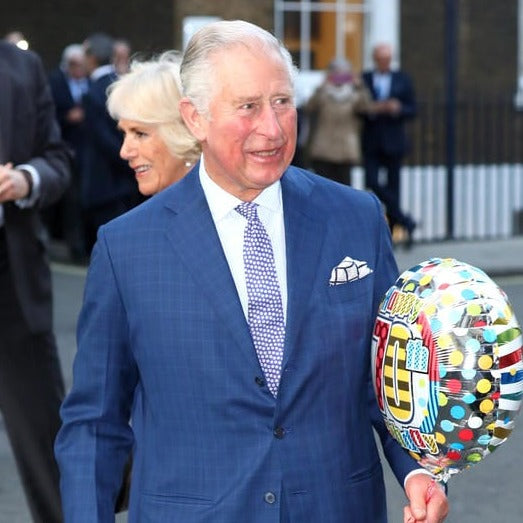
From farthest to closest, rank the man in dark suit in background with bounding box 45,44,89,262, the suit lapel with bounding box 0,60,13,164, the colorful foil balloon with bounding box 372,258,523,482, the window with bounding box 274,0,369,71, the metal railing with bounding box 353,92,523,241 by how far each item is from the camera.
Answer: the window with bounding box 274,0,369,71 < the metal railing with bounding box 353,92,523,241 < the man in dark suit in background with bounding box 45,44,89,262 < the suit lapel with bounding box 0,60,13,164 < the colorful foil balloon with bounding box 372,258,523,482

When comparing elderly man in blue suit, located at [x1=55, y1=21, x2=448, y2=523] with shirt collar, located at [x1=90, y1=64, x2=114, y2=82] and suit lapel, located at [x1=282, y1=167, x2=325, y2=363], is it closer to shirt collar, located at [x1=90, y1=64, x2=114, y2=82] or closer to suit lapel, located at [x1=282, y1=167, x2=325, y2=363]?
suit lapel, located at [x1=282, y1=167, x2=325, y2=363]

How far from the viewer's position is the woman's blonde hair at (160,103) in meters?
4.23

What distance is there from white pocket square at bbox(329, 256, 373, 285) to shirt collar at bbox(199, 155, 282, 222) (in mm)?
170

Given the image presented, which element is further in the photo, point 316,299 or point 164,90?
point 164,90

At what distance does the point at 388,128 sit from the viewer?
14.0 m

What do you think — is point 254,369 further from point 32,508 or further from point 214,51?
point 32,508

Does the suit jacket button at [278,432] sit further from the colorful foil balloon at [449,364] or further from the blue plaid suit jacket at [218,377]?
the colorful foil balloon at [449,364]

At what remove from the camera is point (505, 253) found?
1419cm

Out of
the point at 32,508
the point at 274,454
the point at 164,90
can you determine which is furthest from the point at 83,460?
the point at 32,508

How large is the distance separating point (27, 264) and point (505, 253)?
32.3ft

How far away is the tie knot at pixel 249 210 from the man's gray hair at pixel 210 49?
199 mm

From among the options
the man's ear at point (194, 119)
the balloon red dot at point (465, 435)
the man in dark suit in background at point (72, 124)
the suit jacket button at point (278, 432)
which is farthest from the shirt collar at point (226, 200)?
the man in dark suit in background at point (72, 124)

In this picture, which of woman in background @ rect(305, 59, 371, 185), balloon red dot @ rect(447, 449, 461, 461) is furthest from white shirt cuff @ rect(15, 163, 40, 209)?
woman in background @ rect(305, 59, 371, 185)

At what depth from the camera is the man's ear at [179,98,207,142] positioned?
282 cm
